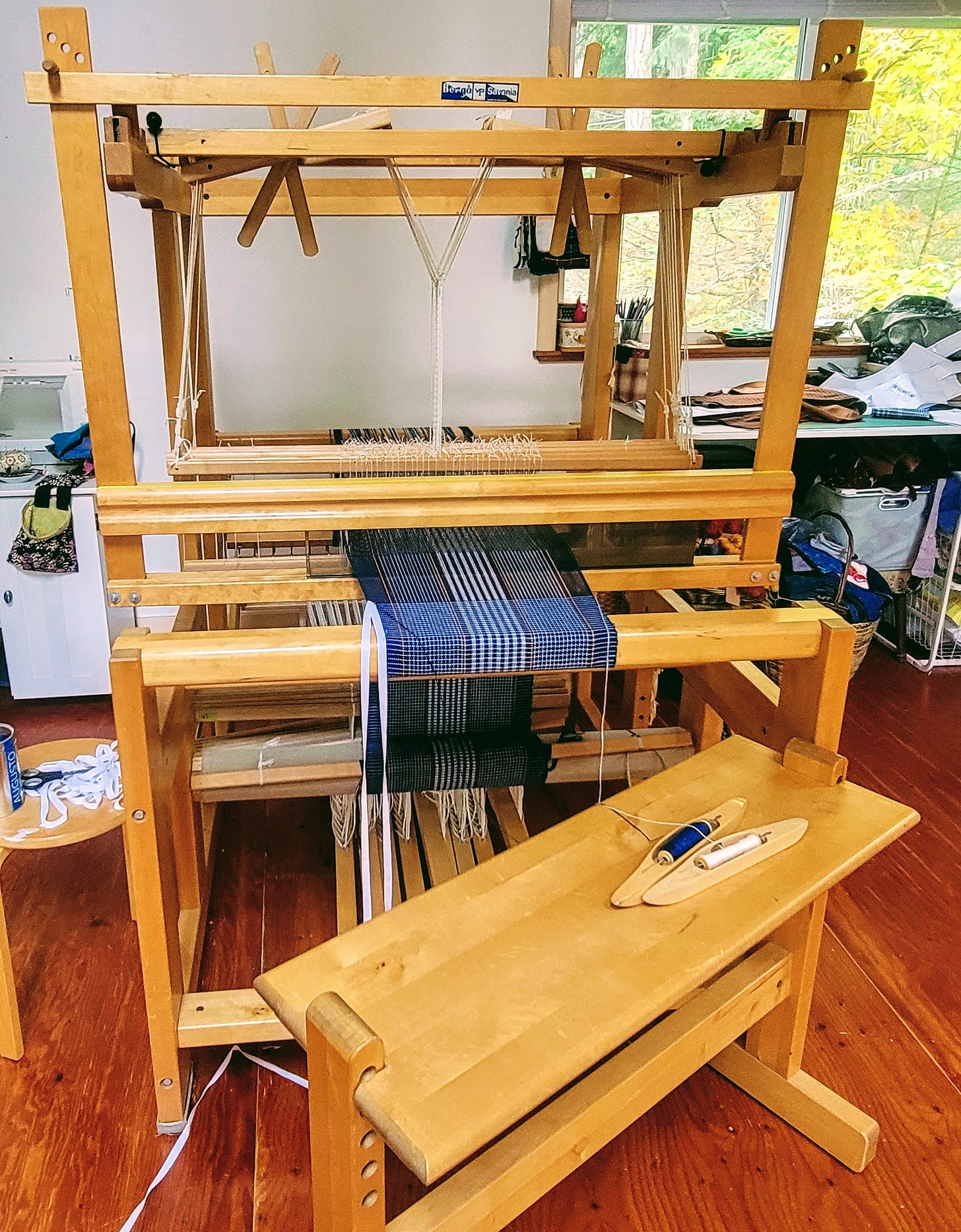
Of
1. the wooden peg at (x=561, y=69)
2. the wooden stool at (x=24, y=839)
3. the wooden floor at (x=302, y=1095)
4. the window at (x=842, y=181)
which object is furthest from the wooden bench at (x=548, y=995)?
the window at (x=842, y=181)

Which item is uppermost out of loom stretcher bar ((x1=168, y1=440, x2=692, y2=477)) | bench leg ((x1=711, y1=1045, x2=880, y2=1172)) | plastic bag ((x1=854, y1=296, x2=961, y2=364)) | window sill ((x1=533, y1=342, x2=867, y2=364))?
plastic bag ((x1=854, y1=296, x2=961, y2=364))

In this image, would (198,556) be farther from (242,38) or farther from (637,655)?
(242,38)

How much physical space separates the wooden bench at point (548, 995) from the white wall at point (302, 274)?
2079 millimetres

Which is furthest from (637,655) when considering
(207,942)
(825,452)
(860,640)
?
(825,452)

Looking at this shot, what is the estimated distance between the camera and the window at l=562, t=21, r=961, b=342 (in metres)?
3.21

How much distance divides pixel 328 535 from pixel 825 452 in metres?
2.18

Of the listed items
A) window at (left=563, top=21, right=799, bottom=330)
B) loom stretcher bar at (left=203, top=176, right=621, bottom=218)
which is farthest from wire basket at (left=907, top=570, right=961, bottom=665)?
loom stretcher bar at (left=203, top=176, right=621, bottom=218)

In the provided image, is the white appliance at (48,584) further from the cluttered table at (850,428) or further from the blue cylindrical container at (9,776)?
the cluttered table at (850,428)

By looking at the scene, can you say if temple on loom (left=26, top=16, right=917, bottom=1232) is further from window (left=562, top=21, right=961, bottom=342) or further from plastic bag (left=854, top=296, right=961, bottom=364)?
plastic bag (left=854, top=296, right=961, bottom=364)

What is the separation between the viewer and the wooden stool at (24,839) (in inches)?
61.8

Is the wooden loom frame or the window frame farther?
the window frame

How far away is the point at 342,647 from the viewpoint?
1.27 meters

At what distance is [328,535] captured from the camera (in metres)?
1.91

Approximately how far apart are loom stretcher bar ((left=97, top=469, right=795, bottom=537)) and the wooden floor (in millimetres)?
942
